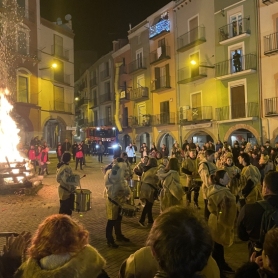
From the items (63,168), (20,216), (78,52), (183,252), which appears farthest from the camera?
→ (78,52)

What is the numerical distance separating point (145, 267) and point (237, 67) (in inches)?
926

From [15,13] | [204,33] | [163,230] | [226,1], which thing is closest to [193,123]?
[204,33]

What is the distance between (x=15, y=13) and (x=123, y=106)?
49.2 feet

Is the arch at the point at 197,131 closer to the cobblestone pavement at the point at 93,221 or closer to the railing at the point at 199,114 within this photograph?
the railing at the point at 199,114

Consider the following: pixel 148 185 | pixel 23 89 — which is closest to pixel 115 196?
pixel 148 185

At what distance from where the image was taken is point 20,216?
872cm

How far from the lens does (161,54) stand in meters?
30.8

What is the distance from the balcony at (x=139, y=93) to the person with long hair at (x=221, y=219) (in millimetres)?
28536

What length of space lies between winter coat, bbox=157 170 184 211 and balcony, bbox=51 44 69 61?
29.0 metres

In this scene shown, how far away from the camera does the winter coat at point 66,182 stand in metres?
6.70

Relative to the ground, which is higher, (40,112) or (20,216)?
(40,112)

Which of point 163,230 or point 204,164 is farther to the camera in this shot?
point 204,164

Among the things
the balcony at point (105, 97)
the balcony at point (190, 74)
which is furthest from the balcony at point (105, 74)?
the balcony at point (190, 74)

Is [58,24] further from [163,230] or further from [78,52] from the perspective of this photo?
[163,230]
